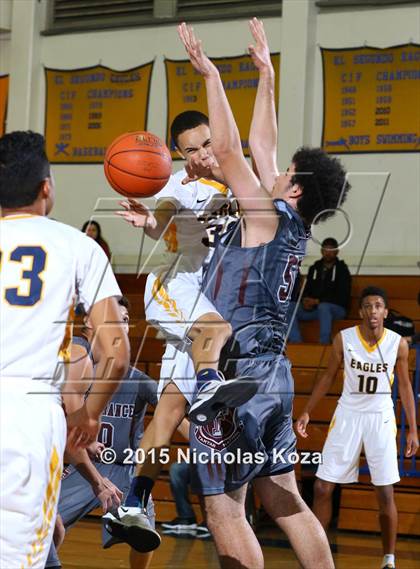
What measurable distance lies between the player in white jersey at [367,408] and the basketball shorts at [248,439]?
122 inches

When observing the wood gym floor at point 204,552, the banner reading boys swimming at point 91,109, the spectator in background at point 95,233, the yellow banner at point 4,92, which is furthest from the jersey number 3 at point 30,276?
the yellow banner at point 4,92

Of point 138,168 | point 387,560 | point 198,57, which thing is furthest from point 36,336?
point 387,560

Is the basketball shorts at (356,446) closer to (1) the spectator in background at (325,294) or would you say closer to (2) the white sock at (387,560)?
(2) the white sock at (387,560)

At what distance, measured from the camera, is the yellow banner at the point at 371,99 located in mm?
11648

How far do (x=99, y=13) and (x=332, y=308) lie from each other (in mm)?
5732

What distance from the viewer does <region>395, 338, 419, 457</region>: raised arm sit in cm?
714

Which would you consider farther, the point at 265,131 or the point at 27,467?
the point at 265,131

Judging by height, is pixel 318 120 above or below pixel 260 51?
above

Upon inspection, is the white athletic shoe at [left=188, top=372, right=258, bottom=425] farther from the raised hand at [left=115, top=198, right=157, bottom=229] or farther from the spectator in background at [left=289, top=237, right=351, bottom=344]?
the spectator in background at [left=289, top=237, right=351, bottom=344]

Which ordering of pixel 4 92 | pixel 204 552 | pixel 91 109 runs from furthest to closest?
pixel 4 92 → pixel 91 109 → pixel 204 552

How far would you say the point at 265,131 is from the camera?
428 centimetres

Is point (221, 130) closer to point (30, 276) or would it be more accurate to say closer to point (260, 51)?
point (260, 51)

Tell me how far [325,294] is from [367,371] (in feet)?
9.63

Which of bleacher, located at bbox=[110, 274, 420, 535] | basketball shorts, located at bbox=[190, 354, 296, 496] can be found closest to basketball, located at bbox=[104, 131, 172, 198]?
basketball shorts, located at bbox=[190, 354, 296, 496]
